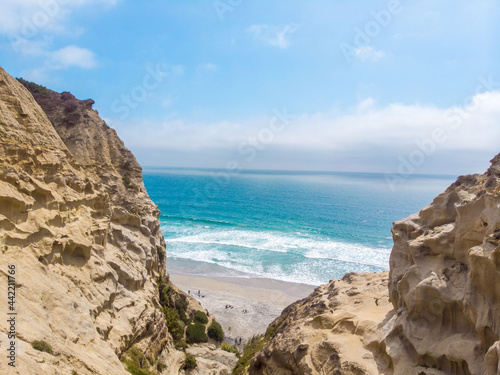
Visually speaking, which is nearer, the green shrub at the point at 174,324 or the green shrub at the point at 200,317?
the green shrub at the point at 174,324

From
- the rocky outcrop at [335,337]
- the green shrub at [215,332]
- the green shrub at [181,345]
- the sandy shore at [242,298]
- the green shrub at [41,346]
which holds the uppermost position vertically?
the green shrub at [41,346]

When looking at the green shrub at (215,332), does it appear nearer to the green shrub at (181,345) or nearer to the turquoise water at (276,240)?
the green shrub at (181,345)

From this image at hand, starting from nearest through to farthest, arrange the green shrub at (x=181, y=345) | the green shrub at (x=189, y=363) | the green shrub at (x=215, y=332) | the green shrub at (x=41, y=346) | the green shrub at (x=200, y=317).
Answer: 1. the green shrub at (x=41, y=346)
2. the green shrub at (x=189, y=363)
3. the green shrub at (x=181, y=345)
4. the green shrub at (x=215, y=332)
5. the green shrub at (x=200, y=317)

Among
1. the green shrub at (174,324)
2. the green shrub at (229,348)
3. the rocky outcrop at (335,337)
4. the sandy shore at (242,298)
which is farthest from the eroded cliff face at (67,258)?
the sandy shore at (242,298)

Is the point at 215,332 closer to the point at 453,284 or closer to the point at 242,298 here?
the point at 242,298

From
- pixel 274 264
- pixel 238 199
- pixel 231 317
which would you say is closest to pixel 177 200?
pixel 238 199

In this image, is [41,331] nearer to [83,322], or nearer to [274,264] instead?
[83,322]

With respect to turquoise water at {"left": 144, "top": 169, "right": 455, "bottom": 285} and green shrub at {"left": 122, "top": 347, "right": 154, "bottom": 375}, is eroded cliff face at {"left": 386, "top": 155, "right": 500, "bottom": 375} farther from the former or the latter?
turquoise water at {"left": 144, "top": 169, "right": 455, "bottom": 285}
